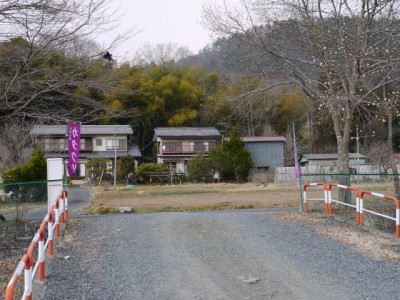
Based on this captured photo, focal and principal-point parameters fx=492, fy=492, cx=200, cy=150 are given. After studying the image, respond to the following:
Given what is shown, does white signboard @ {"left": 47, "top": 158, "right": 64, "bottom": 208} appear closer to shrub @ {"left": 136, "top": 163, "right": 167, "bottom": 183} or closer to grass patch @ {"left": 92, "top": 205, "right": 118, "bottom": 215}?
grass patch @ {"left": 92, "top": 205, "right": 118, "bottom": 215}

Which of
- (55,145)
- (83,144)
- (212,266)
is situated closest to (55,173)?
(212,266)

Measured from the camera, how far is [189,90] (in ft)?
143

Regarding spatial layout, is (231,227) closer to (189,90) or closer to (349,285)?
(349,285)

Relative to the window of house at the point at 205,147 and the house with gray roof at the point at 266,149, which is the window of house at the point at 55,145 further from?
the house with gray roof at the point at 266,149

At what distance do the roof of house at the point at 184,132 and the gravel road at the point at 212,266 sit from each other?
3230 cm

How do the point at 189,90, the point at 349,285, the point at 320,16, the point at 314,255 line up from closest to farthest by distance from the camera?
1. the point at 349,285
2. the point at 314,255
3. the point at 320,16
4. the point at 189,90

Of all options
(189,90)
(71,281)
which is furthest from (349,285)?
(189,90)

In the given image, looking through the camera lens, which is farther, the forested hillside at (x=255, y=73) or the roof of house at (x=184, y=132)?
the roof of house at (x=184, y=132)

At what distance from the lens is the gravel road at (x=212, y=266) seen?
6.15 m

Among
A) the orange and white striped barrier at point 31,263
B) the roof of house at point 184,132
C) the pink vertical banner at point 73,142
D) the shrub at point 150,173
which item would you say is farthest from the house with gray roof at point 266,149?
the orange and white striped barrier at point 31,263

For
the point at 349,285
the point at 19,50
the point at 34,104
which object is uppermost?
the point at 19,50

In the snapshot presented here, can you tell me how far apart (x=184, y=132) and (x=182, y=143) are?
42.3 inches

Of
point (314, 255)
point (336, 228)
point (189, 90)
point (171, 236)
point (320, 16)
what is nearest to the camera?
point (314, 255)

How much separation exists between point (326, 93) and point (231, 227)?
20.8 feet
